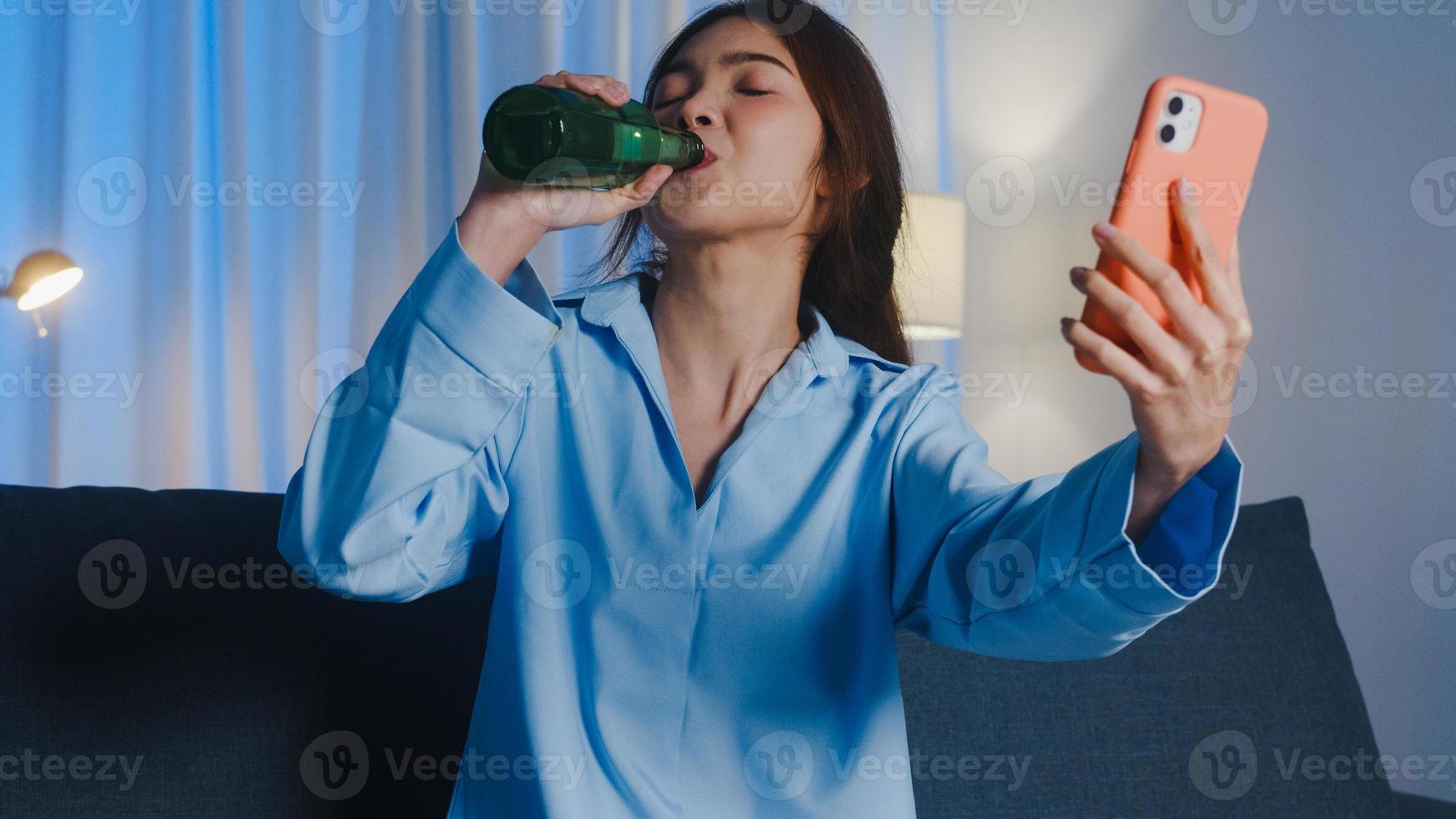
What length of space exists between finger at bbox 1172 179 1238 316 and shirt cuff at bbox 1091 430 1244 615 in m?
0.09

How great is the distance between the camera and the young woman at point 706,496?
2.63ft

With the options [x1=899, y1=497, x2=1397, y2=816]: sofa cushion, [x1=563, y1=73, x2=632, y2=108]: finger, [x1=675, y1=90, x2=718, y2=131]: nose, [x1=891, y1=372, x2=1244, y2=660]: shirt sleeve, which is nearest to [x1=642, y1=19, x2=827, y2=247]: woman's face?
[x1=675, y1=90, x2=718, y2=131]: nose

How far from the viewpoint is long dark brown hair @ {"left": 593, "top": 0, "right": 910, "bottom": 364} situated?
3.65 ft

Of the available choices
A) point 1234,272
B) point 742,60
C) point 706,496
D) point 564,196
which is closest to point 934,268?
point 742,60

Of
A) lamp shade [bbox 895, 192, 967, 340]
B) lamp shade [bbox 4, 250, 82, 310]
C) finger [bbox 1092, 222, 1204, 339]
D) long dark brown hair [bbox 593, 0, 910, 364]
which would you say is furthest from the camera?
lamp shade [bbox 895, 192, 967, 340]

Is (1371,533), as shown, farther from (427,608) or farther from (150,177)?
(150,177)

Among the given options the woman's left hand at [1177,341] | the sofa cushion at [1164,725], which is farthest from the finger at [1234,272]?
the sofa cushion at [1164,725]

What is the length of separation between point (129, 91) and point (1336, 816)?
8.41ft

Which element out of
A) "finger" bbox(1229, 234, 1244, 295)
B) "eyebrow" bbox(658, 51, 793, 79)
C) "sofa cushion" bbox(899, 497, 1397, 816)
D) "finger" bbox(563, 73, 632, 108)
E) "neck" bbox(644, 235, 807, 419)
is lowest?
"sofa cushion" bbox(899, 497, 1397, 816)

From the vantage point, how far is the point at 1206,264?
0.60 m

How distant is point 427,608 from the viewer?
1.16 meters

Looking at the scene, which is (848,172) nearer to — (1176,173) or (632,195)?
(632,195)

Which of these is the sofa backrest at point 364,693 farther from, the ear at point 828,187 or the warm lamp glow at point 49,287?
the warm lamp glow at point 49,287

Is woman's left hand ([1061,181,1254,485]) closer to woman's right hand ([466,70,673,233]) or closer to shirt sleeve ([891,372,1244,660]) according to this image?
shirt sleeve ([891,372,1244,660])
